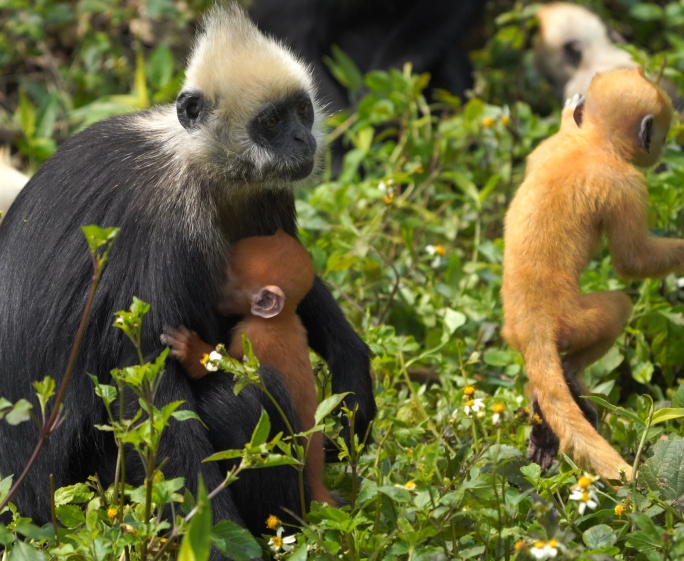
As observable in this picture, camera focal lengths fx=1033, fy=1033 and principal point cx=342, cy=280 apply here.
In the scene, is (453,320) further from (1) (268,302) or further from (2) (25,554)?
(2) (25,554)

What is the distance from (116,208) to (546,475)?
1.56 metres

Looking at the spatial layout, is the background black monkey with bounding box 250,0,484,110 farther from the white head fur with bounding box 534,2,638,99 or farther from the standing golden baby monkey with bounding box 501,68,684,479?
the standing golden baby monkey with bounding box 501,68,684,479

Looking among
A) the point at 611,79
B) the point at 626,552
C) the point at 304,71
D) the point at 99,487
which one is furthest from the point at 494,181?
the point at 99,487

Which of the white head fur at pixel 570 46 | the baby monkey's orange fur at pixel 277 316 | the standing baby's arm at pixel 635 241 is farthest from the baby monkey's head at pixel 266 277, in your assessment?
the white head fur at pixel 570 46

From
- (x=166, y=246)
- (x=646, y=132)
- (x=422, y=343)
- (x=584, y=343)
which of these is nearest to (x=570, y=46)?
(x=422, y=343)

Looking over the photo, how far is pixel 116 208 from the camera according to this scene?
3068 millimetres

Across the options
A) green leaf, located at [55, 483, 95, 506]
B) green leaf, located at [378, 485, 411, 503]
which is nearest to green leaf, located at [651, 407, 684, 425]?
green leaf, located at [378, 485, 411, 503]

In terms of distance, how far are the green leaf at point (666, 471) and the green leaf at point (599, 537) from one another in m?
0.32

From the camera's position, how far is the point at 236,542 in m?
2.45

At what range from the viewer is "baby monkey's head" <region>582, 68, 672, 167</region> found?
136 inches

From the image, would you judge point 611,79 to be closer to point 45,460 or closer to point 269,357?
point 269,357

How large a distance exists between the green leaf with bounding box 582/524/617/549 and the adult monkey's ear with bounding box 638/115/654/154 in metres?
1.41

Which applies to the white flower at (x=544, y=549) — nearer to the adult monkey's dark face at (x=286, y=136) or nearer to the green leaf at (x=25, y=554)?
the green leaf at (x=25, y=554)

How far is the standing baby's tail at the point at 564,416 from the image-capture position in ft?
9.98
